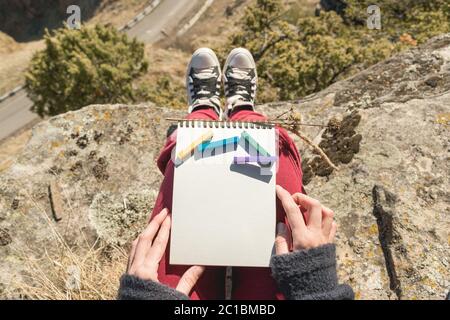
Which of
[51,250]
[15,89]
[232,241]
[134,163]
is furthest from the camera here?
[15,89]

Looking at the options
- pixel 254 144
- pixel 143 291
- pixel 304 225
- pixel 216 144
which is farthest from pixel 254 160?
pixel 143 291

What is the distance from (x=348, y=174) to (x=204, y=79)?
6.16 feet

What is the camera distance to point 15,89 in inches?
1112

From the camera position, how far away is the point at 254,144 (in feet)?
9.32

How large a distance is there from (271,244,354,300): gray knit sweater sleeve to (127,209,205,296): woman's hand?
0.57 meters

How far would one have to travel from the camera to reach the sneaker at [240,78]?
4.18 m

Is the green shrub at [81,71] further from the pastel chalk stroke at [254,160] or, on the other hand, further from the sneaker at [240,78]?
the pastel chalk stroke at [254,160]

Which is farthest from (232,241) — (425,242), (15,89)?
(15,89)

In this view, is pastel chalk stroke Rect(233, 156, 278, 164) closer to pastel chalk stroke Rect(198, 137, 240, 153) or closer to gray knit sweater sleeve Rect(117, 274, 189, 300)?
pastel chalk stroke Rect(198, 137, 240, 153)

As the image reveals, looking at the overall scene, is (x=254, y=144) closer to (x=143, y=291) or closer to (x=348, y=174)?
(x=348, y=174)

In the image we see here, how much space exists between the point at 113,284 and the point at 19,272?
1.00m

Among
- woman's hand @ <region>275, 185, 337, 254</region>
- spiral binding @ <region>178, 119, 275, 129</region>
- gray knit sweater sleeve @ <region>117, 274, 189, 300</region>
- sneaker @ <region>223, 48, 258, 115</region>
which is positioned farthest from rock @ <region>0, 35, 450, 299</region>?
gray knit sweater sleeve @ <region>117, 274, 189, 300</region>
